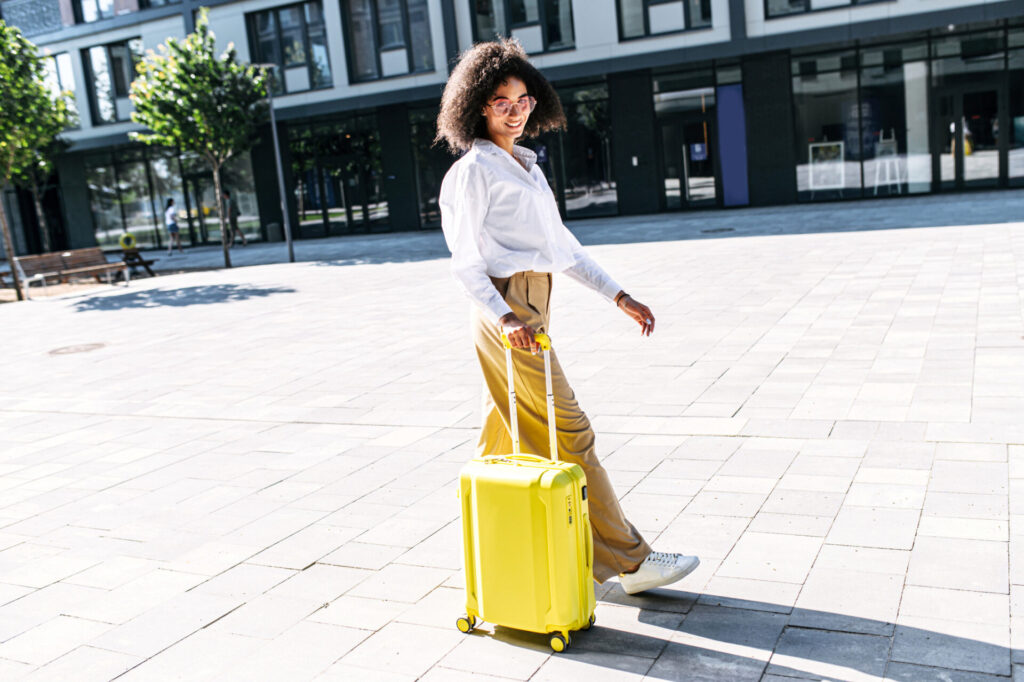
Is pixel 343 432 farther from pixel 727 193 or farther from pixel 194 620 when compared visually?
pixel 727 193

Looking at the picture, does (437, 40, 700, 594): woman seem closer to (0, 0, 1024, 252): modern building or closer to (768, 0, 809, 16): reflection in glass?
(0, 0, 1024, 252): modern building

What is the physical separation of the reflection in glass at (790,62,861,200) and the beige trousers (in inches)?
818

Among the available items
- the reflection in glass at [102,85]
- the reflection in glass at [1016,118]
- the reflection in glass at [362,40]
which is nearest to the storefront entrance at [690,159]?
the reflection in glass at [1016,118]

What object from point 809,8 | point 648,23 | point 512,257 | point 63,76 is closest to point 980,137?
point 809,8

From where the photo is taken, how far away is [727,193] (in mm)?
23859

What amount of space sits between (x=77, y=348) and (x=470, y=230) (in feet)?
30.8

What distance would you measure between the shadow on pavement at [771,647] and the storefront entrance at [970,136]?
20.9m

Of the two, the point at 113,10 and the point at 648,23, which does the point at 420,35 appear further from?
the point at 113,10

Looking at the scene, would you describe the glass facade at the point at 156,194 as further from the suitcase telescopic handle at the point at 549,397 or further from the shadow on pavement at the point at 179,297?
the suitcase telescopic handle at the point at 549,397

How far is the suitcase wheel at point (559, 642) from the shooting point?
128 inches

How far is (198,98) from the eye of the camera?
20938mm

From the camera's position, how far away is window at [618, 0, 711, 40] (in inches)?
892

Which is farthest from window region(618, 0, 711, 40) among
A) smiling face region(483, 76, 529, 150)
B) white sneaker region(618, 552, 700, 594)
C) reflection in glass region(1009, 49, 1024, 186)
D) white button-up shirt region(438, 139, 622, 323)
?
white sneaker region(618, 552, 700, 594)

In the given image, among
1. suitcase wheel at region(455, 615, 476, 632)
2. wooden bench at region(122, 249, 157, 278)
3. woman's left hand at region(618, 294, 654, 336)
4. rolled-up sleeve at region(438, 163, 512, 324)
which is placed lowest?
suitcase wheel at region(455, 615, 476, 632)
